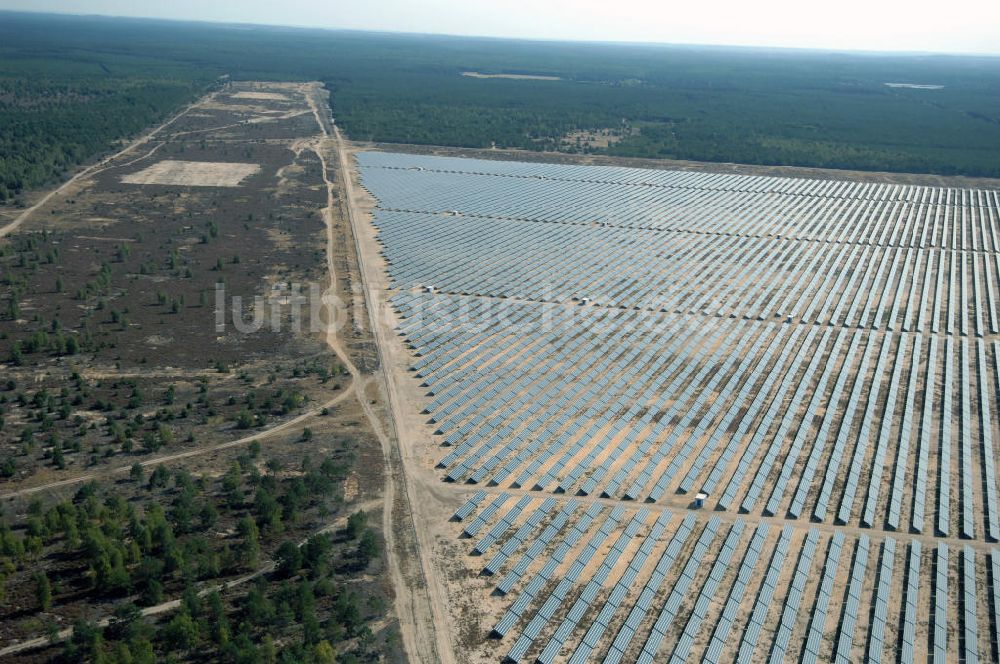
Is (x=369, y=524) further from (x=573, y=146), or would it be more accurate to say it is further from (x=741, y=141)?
(x=741, y=141)

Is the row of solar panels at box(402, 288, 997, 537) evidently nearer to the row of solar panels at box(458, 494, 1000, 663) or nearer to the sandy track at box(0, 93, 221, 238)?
the row of solar panels at box(458, 494, 1000, 663)

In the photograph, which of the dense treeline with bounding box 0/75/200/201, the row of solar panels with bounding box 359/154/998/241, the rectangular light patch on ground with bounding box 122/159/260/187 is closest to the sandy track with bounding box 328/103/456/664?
the row of solar panels with bounding box 359/154/998/241

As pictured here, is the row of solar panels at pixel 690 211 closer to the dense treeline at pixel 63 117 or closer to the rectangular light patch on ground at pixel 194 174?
the rectangular light patch on ground at pixel 194 174

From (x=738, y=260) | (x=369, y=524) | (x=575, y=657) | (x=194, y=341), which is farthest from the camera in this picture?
(x=738, y=260)

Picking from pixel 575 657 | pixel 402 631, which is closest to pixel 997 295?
pixel 575 657

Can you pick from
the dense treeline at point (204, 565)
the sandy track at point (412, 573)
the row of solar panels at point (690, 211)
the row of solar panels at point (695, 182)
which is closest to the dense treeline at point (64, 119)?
the row of solar panels at point (695, 182)
